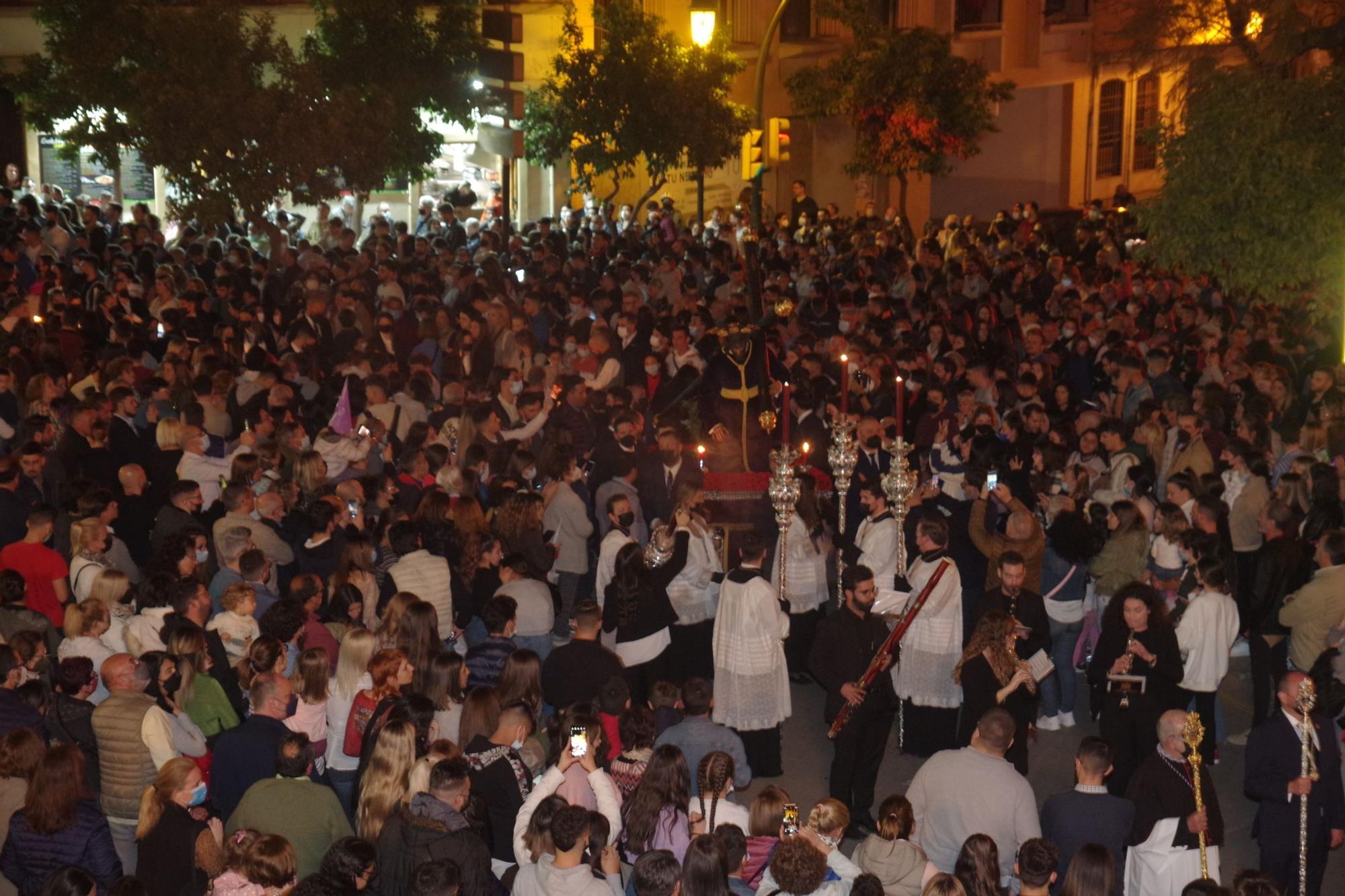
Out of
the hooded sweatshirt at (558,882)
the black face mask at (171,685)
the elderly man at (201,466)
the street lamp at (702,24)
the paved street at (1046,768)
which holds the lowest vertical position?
the paved street at (1046,768)

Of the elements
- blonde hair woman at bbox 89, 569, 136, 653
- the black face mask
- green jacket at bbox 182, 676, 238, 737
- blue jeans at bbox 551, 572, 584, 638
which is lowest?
blue jeans at bbox 551, 572, 584, 638

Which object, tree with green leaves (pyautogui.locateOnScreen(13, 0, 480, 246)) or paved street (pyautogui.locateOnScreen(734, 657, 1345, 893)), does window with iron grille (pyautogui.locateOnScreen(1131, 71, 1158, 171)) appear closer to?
tree with green leaves (pyautogui.locateOnScreen(13, 0, 480, 246))

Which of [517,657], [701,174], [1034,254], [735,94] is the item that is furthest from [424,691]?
[735,94]

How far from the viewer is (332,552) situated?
32.0ft

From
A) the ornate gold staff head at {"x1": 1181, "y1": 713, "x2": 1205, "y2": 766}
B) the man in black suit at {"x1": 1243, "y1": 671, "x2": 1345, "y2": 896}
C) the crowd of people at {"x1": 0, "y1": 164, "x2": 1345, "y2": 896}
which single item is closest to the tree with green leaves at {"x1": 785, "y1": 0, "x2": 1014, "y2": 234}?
the crowd of people at {"x1": 0, "y1": 164, "x2": 1345, "y2": 896}

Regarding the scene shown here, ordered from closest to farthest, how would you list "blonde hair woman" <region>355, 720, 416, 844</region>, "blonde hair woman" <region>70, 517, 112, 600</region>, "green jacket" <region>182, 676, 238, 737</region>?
"blonde hair woman" <region>355, 720, 416, 844</region>, "green jacket" <region>182, 676, 238, 737</region>, "blonde hair woman" <region>70, 517, 112, 600</region>

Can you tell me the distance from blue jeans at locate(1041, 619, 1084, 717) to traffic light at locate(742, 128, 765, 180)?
1303cm

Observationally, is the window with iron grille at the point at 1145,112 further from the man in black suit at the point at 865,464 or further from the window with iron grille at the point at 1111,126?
the man in black suit at the point at 865,464

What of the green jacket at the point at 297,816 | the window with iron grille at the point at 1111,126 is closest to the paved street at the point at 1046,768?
the green jacket at the point at 297,816

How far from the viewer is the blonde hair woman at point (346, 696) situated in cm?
774

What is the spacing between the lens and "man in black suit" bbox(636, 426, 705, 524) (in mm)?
12008

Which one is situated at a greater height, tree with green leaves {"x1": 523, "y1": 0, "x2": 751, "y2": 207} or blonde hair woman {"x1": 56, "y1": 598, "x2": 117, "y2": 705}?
tree with green leaves {"x1": 523, "y1": 0, "x2": 751, "y2": 207}

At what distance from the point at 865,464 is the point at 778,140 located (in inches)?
461

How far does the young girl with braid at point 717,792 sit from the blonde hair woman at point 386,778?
1.25 meters
